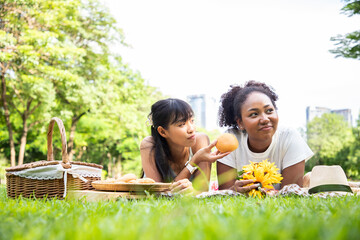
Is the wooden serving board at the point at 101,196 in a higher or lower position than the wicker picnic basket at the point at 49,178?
lower

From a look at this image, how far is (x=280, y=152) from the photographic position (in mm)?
4328

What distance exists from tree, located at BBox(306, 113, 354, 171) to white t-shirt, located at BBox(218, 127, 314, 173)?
133 feet

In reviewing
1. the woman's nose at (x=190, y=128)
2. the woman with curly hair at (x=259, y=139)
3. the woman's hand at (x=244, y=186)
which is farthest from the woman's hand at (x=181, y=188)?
the woman's nose at (x=190, y=128)

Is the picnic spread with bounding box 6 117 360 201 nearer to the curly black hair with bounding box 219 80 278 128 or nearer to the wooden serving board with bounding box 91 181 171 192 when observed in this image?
the wooden serving board with bounding box 91 181 171 192

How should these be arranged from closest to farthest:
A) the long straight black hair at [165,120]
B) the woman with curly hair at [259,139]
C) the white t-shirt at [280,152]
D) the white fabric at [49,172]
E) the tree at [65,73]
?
1. the white fabric at [49,172]
2. the woman with curly hair at [259,139]
3. the white t-shirt at [280,152]
4. the long straight black hair at [165,120]
5. the tree at [65,73]

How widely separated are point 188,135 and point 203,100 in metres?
50.1

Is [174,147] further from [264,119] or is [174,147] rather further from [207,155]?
[264,119]

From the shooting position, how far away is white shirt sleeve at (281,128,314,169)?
412 cm

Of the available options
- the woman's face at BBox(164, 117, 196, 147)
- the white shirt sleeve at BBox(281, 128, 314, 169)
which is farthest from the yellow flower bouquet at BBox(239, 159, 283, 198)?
the woman's face at BBox(164, 117, 196, 147)

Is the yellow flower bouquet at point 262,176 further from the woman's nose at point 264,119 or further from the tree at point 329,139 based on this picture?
the tree at point 329,139

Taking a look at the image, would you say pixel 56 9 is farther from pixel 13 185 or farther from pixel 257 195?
pixel 257 195

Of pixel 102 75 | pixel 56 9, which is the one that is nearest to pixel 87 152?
pixel 102 75

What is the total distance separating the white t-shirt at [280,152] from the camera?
417 centimetres

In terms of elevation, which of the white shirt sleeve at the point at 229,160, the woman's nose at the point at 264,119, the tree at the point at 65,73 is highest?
the tree at the point at 65,73
